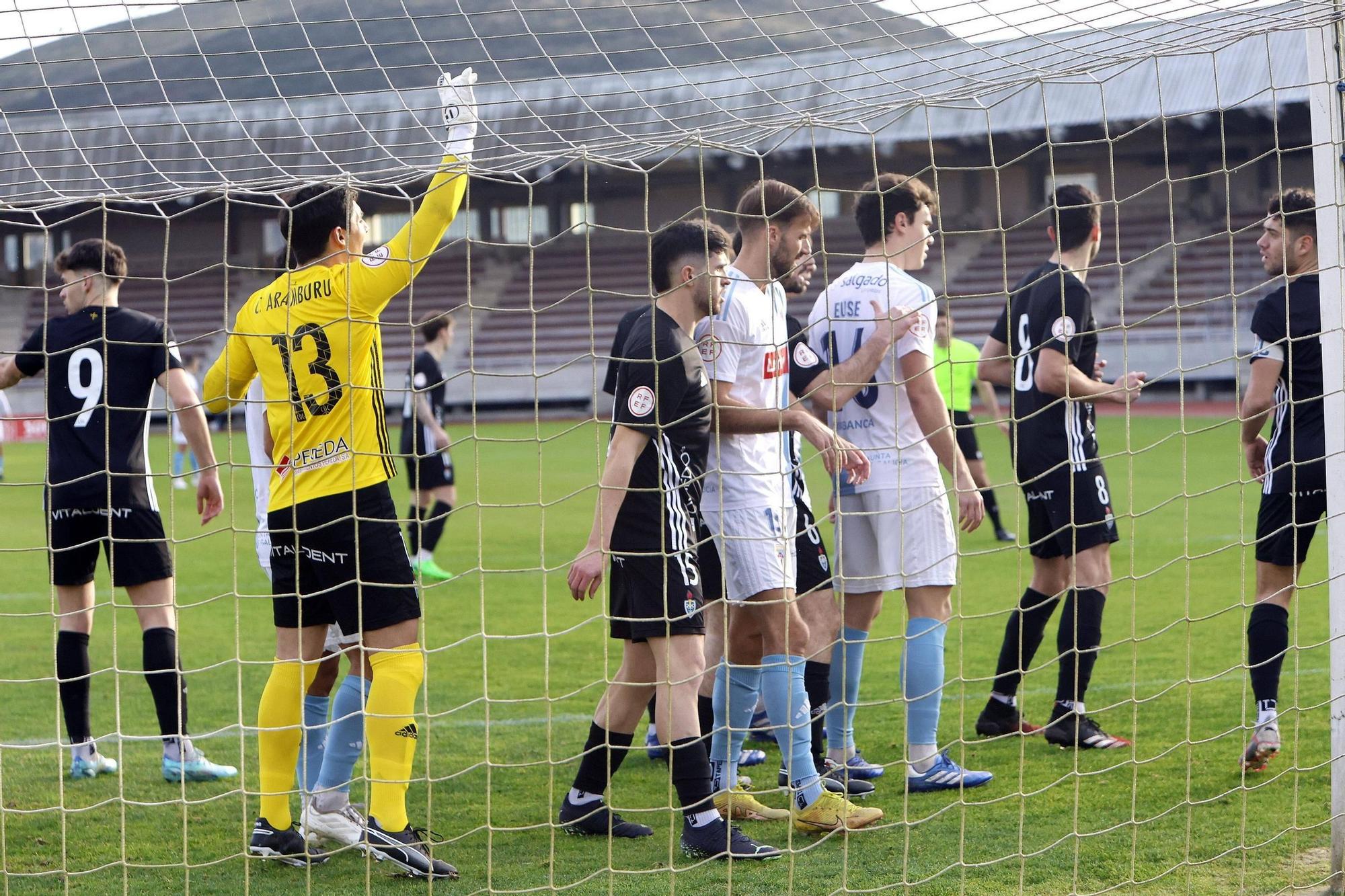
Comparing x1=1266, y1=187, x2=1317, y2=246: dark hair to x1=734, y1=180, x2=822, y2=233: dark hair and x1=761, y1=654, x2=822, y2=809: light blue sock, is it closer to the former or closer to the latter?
x1=734, y1=180, x2=822, y2=233: dark hair

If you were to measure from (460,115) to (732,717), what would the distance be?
1.88m

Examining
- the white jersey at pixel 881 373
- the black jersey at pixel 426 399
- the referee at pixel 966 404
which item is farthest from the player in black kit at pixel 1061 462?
the black jersey at pixel 426 399

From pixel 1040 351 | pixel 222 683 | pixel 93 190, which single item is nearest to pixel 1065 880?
pixel 1040 351

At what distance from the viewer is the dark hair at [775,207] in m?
4.02

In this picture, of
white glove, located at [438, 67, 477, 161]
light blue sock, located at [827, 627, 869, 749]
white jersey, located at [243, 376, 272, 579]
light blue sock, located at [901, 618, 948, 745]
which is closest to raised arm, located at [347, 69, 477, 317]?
white glove, located at [438, 67, 477, 161]

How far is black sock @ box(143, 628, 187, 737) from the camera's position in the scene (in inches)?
173

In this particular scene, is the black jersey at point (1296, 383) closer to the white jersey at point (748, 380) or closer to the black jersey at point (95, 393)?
the white jersey at point (748, 380)

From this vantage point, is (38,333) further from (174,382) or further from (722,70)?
(722,70)

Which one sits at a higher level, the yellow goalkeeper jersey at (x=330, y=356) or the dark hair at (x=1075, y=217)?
the dark hair at (x=1075, y=217)

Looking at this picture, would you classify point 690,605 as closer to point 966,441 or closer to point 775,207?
point 775,207

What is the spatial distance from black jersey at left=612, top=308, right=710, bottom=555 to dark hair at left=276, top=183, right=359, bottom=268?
0.84 meters

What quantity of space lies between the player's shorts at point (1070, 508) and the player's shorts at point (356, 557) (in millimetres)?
2222

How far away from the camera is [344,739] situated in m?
3.71

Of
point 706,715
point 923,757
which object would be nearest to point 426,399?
point 706,715
